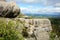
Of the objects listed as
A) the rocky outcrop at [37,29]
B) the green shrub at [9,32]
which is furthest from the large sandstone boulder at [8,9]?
the green shrub at [9,32]

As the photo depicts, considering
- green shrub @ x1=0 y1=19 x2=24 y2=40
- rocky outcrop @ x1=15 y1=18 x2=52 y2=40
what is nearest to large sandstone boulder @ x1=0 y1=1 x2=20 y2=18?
rocky outcrop @ x1=15 y1=18 x2=52 y2=40

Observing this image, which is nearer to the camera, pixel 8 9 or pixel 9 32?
pixel 9 32

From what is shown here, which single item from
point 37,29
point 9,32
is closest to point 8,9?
point 37,29

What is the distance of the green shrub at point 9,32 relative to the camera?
73.0ft

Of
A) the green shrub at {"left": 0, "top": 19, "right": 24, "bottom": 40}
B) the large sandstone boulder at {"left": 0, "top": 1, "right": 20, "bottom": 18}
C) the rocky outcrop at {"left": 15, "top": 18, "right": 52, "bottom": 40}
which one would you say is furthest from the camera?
the large sandstone boulder at {"left": 0, "top": 1, "right": 20, "bottom": 18}

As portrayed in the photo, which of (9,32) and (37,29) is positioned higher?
(9,32)

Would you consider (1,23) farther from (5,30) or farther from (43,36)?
(43,36)

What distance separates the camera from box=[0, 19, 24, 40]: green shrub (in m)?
22.3

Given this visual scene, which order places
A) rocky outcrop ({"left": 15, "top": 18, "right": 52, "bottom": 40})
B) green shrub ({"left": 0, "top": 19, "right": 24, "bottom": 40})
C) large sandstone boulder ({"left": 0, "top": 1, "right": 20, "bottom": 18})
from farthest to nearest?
large sandstone boulder ({"left": 0, "top": 1, "right": 20, "bottom": 18}), rocky outcrop ({"left": 15, "top": 18, "right": 52, "bottom": 40}), green shrub ({"left": 0, "top": 19, "right": 24, "bottom": 40})

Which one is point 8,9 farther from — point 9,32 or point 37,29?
point 9,32

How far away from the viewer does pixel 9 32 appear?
2261 cm

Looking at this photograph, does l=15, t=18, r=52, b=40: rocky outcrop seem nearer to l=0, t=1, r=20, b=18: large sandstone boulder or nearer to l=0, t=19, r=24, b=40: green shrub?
l=0, t=1, r=20, b=18: large sandstone boulder

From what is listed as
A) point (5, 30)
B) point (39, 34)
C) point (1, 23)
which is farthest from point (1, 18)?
point (39, 34)

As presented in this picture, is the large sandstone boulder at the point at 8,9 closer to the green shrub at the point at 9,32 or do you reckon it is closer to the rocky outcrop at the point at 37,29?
the rocky outcrop at the point at 37,29
